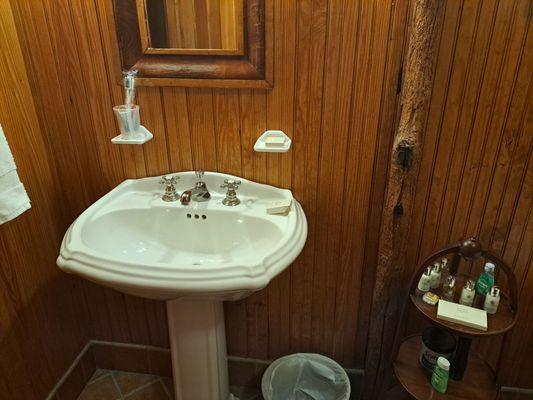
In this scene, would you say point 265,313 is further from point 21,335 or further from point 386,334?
point 21,335

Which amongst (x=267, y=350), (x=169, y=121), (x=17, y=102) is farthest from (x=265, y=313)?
(x=17, y=102)

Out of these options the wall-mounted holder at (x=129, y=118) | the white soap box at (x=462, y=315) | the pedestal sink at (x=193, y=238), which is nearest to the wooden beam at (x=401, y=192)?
the white soap box at (x=462, y=315)

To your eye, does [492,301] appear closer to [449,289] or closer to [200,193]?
[449,289]

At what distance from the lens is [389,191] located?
4.27 feet

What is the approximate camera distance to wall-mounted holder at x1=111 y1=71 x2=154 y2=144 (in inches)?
51.6

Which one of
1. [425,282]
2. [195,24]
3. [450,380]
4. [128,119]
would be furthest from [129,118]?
[450,380]

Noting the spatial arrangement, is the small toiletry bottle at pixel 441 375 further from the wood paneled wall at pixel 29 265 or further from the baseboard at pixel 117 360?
the wood paneled wall at pixel 29 265

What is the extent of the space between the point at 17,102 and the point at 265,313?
113 centimetres

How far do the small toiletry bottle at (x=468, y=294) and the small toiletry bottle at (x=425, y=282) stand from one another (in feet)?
0.33

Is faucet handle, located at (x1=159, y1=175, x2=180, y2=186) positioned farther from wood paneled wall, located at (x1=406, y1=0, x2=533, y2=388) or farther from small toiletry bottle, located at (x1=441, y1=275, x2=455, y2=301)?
small toiletry bottle, located at (x1=441, y1=275, x2=455, y2=301)

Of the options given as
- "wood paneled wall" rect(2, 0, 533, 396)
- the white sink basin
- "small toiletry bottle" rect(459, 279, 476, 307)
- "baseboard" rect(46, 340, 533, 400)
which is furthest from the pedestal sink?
"small toiletry bottle" rect(459, 279, 476, 307)

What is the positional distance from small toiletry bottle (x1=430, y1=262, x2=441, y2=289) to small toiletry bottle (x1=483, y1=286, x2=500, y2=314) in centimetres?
14

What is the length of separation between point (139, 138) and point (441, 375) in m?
1.19

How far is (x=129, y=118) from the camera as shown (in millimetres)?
1320
